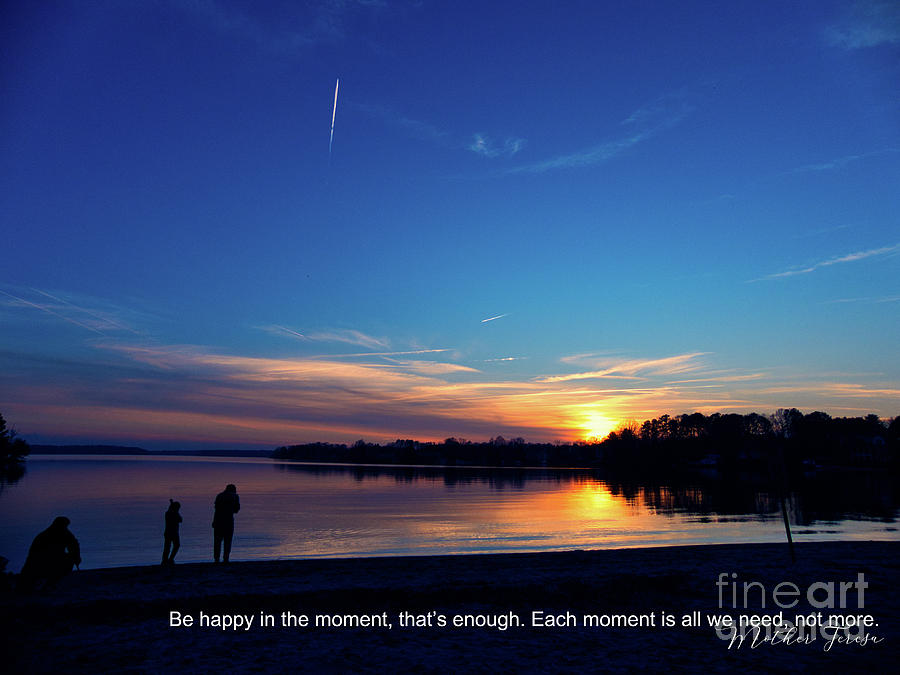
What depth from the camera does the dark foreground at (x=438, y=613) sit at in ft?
28.5

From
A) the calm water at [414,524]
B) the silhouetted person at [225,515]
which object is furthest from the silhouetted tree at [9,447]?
the silhouetted person at [225,515]

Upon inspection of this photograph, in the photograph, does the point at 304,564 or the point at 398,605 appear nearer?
the point at 398,605

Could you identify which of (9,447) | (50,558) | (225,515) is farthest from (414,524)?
(9,447)

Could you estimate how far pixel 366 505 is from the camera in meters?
55.1

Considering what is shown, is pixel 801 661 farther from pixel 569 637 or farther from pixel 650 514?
pixel 650 514

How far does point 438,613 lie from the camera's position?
1184 cm

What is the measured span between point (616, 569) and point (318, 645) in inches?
407

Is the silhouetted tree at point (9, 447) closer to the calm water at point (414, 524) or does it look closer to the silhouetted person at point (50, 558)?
the calm water at point (414, 524)

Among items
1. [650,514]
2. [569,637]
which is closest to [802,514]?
[650,514]
